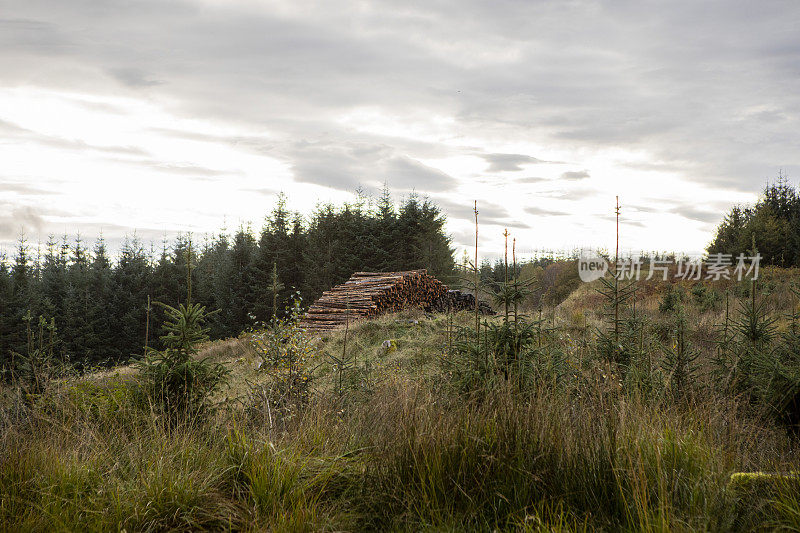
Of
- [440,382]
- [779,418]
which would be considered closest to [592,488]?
[440,382]

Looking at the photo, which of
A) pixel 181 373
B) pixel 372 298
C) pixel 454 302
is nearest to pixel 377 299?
pixel 372 298

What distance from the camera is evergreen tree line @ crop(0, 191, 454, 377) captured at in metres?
28.6

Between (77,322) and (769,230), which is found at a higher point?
(769,230)

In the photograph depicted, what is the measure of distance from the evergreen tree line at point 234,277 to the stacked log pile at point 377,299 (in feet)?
27.5

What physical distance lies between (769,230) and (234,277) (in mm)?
34678

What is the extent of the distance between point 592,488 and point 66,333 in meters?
39.5

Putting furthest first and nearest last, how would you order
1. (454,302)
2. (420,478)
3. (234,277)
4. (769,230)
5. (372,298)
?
(234,277) < (769,230) < (454,302) < (372,298) < (420,478)

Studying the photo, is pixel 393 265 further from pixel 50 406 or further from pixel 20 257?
pixel 20 257

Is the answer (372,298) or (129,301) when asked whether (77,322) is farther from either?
(372,298)

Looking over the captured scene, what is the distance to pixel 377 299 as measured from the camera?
50.6 feet

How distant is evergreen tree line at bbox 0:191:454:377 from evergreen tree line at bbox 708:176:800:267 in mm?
17564

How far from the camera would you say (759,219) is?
2862 centimetres

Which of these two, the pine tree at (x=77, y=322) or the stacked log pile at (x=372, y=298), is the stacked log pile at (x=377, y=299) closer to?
the stacked log pile at (x=372, y=298)

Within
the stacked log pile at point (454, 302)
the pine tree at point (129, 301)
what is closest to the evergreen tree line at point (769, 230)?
the stacked log pile at point (454, 302)
